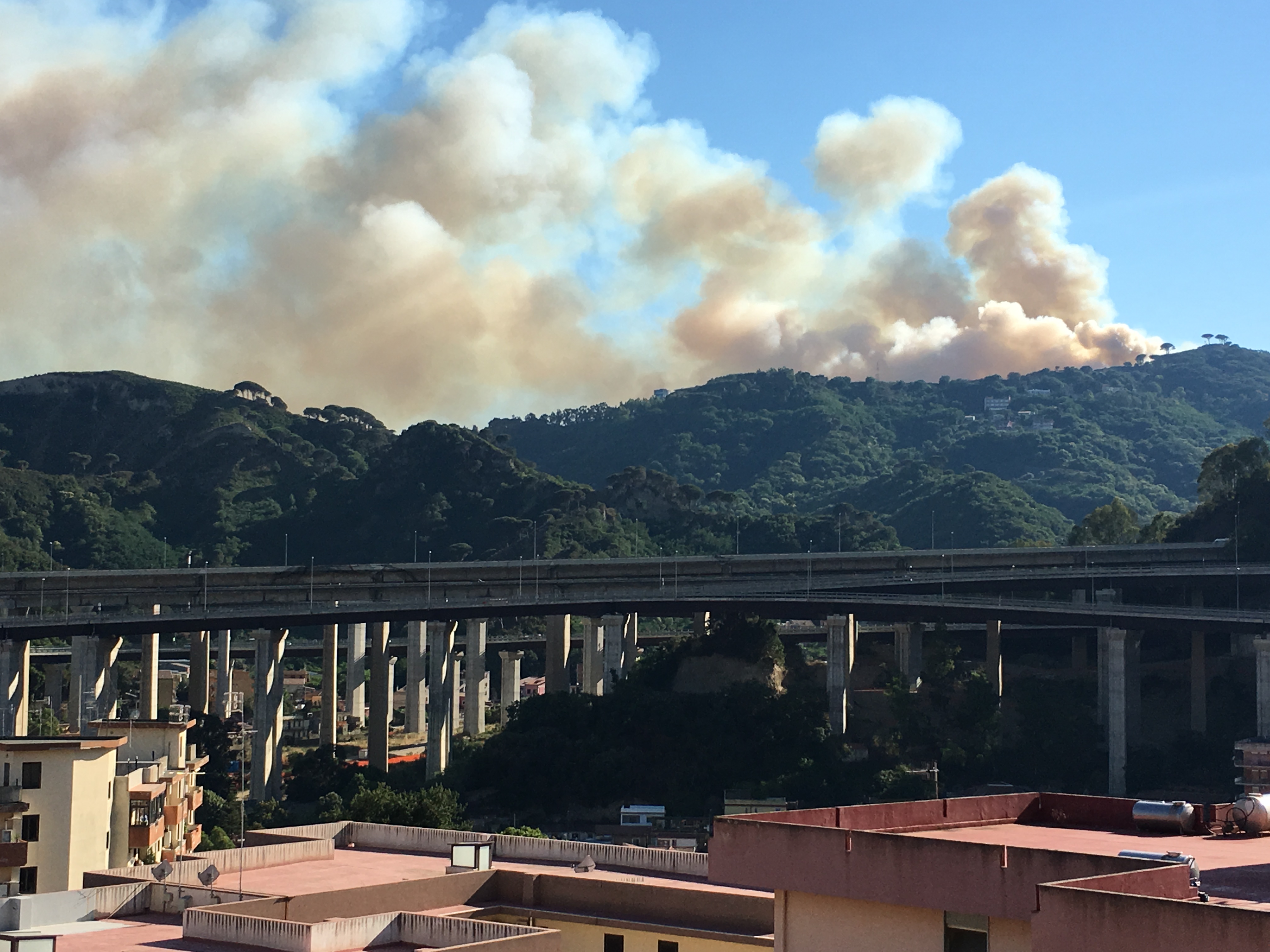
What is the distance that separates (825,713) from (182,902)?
98895 millimetres

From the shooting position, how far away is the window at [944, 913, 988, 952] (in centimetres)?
2109

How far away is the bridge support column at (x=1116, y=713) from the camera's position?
134m

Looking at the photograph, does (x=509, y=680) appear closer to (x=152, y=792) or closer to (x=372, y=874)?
(x=152, y=792)

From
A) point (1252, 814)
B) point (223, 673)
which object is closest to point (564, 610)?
point (223, 673)

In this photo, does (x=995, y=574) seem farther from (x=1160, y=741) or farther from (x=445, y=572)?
(x=445, y=572)

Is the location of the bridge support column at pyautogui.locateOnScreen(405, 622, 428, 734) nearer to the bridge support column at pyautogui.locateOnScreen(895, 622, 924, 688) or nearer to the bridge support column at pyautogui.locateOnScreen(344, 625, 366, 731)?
the bridge support column at pyautogui.locateOnScreen(344, 625, 366, 731)

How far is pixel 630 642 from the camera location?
16450 centimetres

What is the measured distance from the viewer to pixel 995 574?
16775 cm

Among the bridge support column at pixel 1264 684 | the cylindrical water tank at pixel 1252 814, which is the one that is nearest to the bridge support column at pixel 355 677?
the bridge support column at pixel 1264 684

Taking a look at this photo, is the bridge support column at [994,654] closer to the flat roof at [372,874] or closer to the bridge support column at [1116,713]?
the bridge support column at [1116,713]

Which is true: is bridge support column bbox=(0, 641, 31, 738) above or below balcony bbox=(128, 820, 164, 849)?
above

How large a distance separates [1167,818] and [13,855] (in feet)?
173

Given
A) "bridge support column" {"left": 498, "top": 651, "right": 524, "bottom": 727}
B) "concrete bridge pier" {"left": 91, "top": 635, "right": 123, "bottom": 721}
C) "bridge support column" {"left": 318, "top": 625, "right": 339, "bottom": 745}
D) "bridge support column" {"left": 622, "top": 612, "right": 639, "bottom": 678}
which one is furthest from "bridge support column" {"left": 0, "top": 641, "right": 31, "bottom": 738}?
"bridge support column" {"left": 498, "top": 651, "right": 524, "bottom": 727}

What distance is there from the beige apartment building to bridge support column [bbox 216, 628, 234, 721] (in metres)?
86.0
